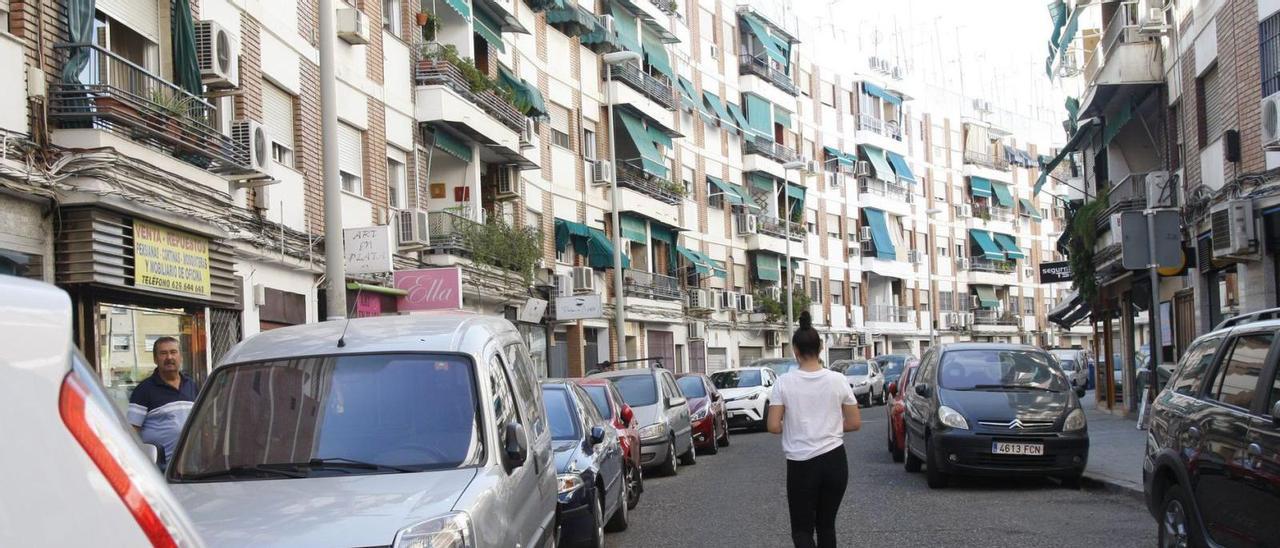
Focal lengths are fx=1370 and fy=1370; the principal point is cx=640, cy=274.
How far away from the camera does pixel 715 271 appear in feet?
154

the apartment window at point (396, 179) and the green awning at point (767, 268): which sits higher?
the apartment window at point (396, 179)

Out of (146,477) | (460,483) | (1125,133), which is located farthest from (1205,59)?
(146,477)

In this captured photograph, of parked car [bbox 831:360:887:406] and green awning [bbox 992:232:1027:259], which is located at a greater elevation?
green awning [bbox 992:232:1027:259]

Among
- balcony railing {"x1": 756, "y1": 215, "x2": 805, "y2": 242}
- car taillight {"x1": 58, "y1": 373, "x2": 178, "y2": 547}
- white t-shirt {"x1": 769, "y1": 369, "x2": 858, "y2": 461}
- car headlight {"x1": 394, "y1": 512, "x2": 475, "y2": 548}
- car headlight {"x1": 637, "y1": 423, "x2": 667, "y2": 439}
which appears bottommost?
car headlight {"x1": 637, "y1": 423, "x2": 667, "y2": 439}

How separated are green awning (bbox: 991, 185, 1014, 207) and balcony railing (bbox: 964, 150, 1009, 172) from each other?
0.97 metres

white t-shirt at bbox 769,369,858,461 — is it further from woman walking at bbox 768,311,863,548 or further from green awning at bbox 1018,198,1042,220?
green awning at bbox 1018,198,1042,220

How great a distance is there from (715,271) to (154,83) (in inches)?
1297

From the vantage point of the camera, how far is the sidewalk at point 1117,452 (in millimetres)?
14344

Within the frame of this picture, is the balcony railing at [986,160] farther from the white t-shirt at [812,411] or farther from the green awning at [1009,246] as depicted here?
the white t-shirt at [812,411]

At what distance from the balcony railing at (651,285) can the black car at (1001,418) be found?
2306cm

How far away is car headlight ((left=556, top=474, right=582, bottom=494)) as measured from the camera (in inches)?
382

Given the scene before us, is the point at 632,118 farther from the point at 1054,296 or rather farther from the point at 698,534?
the point at 1054,296

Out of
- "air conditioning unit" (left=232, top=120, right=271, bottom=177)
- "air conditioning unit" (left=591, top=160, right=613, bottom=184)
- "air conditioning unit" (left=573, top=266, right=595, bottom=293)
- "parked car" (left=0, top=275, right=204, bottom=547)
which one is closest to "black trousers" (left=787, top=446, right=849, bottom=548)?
"parked car" (left=0, top=275, right=204, bottom=547)

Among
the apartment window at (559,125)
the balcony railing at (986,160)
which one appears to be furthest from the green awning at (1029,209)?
the apartment window at (559,125)
